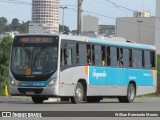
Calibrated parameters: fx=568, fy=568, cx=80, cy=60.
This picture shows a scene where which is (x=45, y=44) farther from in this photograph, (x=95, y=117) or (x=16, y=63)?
(x=95, y=117)

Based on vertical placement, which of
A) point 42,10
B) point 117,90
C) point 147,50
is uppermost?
point 42,10

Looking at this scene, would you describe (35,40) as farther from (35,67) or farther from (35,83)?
(35,83)

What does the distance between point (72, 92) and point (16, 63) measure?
114 inches

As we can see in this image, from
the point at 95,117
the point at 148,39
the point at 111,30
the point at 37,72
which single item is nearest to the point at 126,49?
the point at 37,72

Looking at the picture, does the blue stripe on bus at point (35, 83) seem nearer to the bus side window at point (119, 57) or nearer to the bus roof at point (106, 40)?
the bus roof at point (106, 40)

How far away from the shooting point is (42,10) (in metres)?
110

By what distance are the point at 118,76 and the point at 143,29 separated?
11560 cm

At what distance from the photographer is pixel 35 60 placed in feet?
83.6

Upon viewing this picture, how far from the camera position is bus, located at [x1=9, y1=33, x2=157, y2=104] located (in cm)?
2527

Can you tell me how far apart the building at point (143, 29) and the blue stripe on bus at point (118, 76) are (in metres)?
108

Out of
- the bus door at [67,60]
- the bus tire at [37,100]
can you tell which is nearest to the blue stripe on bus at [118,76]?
the bus door at [67,60]

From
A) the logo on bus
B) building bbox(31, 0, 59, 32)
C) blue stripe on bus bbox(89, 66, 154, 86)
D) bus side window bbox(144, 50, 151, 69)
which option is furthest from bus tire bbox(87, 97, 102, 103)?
building bbox(31, 0, 59, 32)

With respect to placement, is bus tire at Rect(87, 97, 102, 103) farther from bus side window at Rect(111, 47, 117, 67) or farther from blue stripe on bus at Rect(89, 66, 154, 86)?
bus side window at Rect(111, 47, 117, 67)

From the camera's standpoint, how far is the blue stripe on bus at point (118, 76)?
28.0 m
